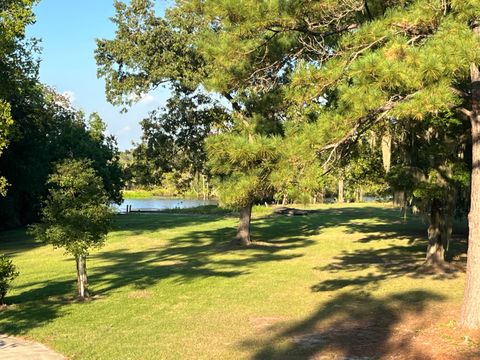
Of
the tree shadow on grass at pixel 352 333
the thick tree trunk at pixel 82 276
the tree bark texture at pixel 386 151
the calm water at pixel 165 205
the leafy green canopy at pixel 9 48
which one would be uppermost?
the leafy green canopy at pixel 9 48

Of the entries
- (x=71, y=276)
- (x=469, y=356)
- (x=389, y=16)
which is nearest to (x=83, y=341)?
(x=469, y=356)

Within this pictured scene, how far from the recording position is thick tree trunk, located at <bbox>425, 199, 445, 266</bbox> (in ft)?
51.6

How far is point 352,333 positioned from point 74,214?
736 centimetres

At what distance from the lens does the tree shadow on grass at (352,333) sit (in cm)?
791

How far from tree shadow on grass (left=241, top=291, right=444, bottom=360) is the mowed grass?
0.03m

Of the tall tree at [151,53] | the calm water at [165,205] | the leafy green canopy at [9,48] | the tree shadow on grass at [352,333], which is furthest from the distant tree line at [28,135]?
the calm water at [165,205]

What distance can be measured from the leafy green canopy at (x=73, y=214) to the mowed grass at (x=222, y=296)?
62.2 inches

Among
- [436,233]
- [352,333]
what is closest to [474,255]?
[352,333]

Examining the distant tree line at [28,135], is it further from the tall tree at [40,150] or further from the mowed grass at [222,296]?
the mowed grass at [222,296]

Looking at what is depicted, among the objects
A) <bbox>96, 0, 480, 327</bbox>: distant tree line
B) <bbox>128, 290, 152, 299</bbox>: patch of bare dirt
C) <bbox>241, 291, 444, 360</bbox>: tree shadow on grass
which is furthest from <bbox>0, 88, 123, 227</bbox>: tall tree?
<bbox>241, 291, 444, 360</bbox>: tree shadow on grass

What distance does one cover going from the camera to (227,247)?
24.1 m

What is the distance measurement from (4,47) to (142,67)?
25.8 ft

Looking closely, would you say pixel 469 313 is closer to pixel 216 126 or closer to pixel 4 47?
pixel 4 47

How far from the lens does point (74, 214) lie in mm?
12844
